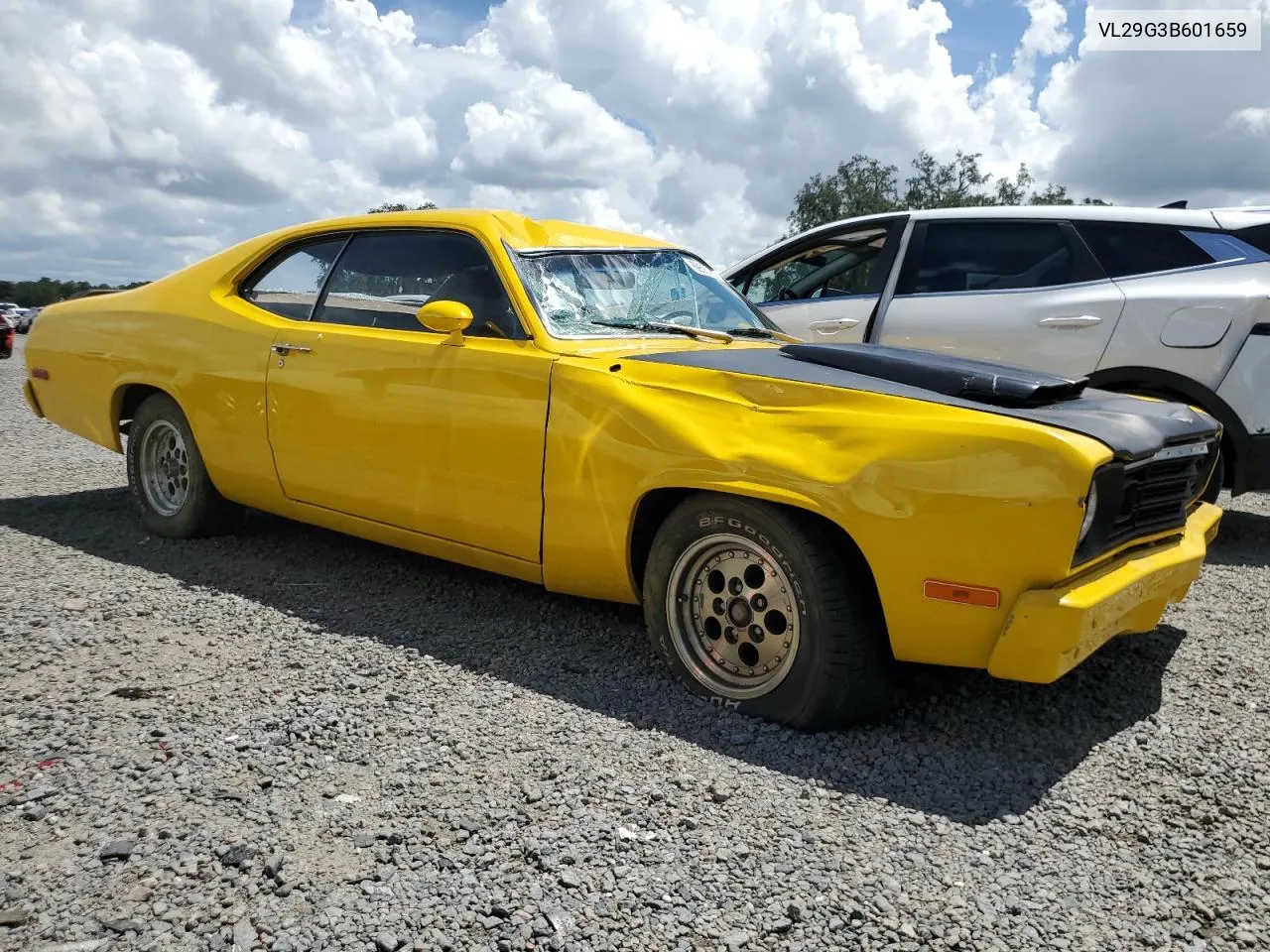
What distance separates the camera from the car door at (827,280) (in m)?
5.78

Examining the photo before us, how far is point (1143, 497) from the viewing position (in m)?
3.00

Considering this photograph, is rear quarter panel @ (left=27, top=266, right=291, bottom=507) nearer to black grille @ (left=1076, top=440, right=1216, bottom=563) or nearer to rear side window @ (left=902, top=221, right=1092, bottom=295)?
black grille @ (left=1076, top=440, right=1216, bottom=563)

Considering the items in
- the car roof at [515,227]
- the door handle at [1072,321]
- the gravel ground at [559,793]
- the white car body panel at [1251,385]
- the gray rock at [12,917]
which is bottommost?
the gray rock at [12,917]

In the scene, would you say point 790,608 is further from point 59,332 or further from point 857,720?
point 59,332

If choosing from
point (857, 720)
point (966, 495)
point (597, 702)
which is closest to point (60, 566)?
point (597, 702)

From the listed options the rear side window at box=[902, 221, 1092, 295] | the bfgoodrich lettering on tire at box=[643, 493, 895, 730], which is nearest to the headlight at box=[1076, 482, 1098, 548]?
the bfgoodrich lettering on tire at box=[643, 493, 895, 730]

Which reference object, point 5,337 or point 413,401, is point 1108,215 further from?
point 5,337

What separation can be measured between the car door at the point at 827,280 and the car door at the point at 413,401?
2.64 m

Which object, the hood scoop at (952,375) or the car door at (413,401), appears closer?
the hood scoop at (952,375)

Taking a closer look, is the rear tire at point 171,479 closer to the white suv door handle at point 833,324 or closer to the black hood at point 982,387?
the black hood at point 982,387

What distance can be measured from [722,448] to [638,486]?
0.33 metres

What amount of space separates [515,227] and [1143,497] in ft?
7.99

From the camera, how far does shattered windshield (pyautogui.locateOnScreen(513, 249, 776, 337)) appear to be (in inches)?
147

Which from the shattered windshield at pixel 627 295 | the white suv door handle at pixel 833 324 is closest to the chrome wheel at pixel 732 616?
the shattered windshield at pixel 627 295
